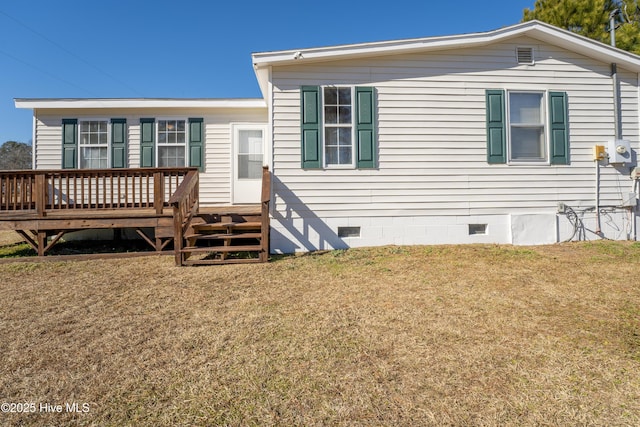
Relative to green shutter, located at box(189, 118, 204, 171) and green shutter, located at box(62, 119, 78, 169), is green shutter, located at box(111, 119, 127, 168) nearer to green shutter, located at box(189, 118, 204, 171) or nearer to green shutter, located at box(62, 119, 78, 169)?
green shutter, located at box(62, 119, 78, 169)

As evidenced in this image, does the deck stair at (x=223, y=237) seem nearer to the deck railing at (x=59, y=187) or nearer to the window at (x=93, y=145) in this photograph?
the deck railing at (x=59, y=187)

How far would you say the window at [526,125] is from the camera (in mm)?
6105

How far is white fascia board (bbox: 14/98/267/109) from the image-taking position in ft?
23.4

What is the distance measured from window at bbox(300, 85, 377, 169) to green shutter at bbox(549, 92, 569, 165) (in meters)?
3.43

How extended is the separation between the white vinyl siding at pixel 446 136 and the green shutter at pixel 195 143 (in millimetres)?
2632

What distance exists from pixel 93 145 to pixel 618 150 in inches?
438

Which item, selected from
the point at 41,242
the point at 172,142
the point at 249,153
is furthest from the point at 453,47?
the point at 41,242

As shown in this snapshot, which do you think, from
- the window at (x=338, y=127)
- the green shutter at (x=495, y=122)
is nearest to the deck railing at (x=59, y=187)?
the window at (x=338, y=127)

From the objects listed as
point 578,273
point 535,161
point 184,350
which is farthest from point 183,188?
point 535,161

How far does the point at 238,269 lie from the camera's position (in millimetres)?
4680

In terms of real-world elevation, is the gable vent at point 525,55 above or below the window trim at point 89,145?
above

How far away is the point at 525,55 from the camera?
6.12 meters

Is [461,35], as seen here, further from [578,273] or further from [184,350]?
[184,350]

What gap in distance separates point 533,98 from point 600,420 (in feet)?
20.4
